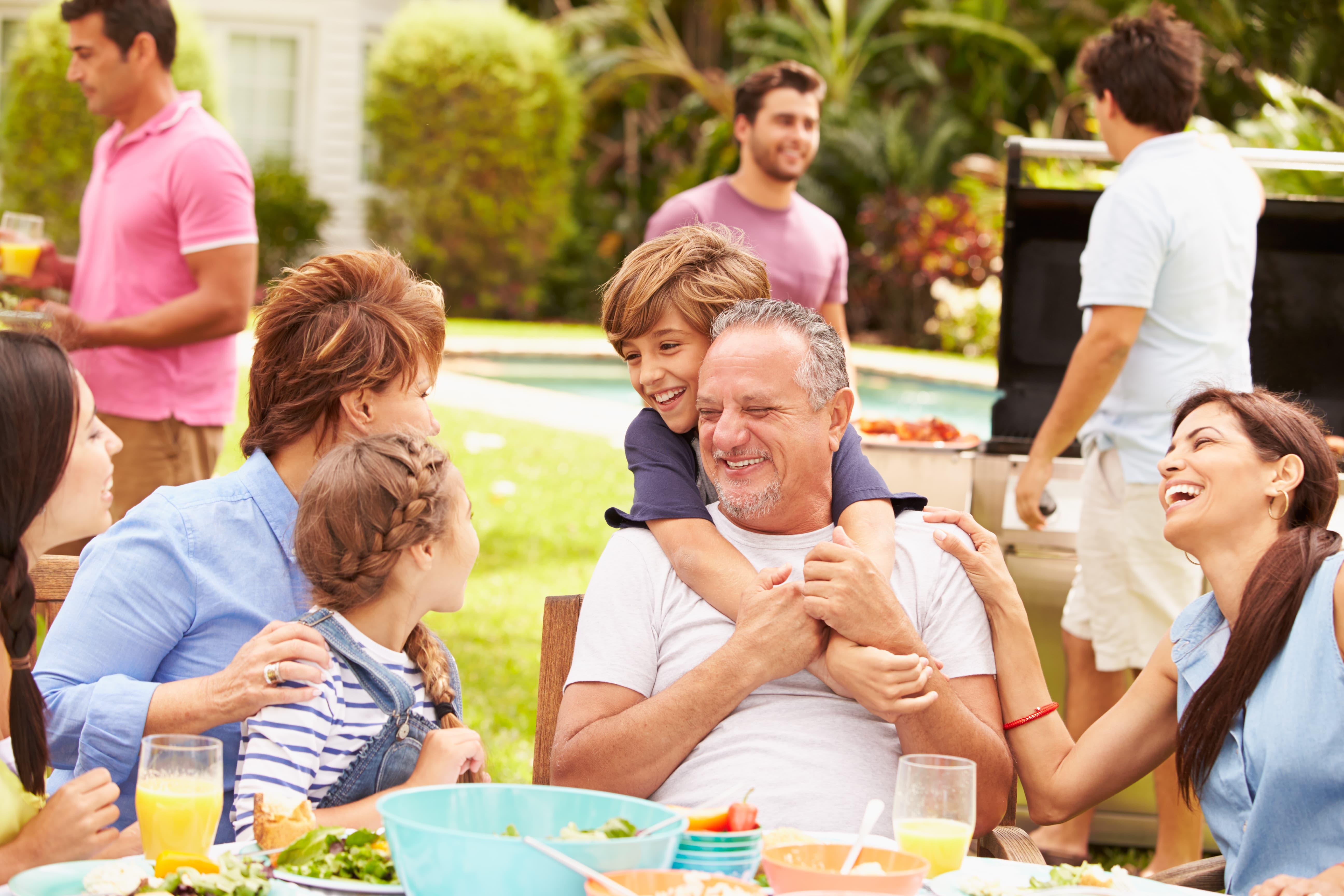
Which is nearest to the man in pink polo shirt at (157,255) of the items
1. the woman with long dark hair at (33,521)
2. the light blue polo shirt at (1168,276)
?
the woman with long dark hair at (33,521)

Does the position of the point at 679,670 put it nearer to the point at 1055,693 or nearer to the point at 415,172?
the point at 1055,693

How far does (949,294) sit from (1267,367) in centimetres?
1063

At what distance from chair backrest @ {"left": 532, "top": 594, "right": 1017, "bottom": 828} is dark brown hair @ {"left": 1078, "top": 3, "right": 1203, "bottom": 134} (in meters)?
2.50

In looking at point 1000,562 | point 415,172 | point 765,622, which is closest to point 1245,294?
point 1000,562

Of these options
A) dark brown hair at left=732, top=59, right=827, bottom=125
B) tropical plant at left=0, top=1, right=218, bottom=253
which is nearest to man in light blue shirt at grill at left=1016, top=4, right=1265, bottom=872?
dark brown hair at left=732, top=59, right=827, bottom=125

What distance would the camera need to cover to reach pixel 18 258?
4.13 metres

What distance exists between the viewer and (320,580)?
213cm

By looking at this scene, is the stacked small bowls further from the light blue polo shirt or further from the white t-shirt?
the light blue polo shirt

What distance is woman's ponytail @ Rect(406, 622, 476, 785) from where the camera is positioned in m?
2.26

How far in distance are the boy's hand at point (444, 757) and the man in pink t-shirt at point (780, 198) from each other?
320 cm

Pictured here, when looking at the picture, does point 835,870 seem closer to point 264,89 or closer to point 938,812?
point 938,812

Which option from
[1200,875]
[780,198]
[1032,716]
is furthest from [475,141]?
[1200,875]

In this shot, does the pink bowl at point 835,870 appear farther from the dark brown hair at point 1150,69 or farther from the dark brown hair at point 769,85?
the dark brown hair at point 769,85

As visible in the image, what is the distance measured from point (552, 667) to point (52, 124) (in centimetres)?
1578
